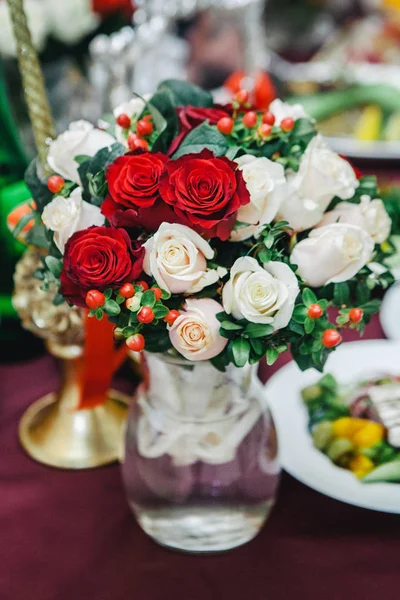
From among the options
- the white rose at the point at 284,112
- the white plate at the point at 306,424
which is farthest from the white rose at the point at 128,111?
the white plate at the point at 306,424

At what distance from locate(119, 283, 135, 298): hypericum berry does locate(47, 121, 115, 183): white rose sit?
121 millimetres

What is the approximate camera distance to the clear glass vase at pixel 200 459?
0.57m

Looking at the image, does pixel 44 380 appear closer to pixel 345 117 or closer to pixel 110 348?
pixel 110 348

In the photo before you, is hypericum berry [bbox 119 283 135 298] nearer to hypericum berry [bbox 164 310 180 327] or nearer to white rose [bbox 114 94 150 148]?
hypericum berry [bbox 164 310 180 327]

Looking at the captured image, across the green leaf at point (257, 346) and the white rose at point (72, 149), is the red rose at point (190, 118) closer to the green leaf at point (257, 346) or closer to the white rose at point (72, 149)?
the white rose at point (72, 149)

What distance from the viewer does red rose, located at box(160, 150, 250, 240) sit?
450mm

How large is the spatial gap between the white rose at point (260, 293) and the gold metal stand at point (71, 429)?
0.99ft

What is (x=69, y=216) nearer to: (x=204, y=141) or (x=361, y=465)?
(x=204, y=141)

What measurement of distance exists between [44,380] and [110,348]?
0.58ft

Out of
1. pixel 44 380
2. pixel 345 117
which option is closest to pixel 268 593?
pixel 44 380

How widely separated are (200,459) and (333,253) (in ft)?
0.69

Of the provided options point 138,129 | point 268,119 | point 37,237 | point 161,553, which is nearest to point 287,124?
point 268,119

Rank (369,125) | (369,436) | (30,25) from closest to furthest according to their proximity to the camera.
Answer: (369,436) < (30,25) < (369,125)

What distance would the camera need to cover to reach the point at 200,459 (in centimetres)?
58
